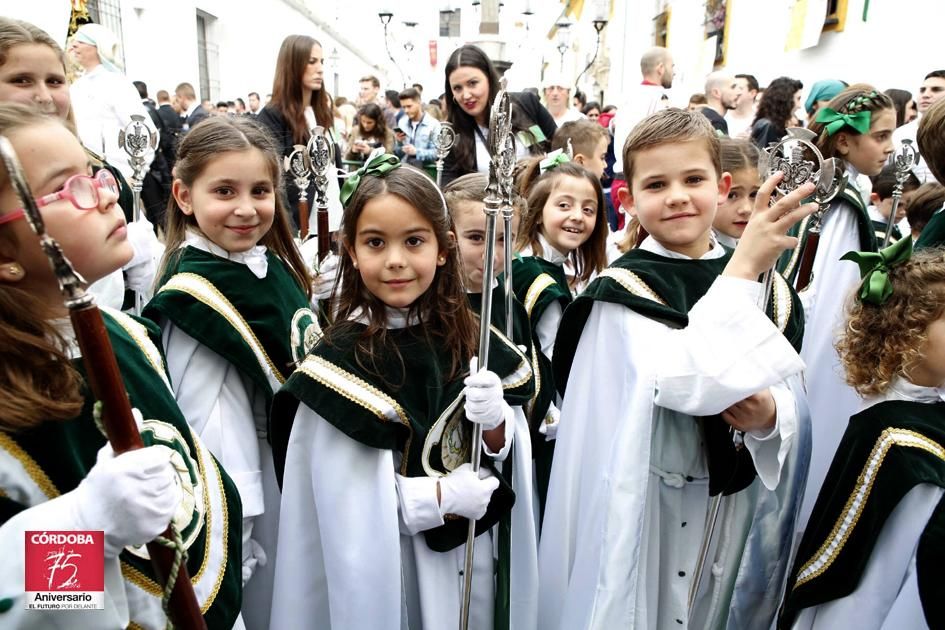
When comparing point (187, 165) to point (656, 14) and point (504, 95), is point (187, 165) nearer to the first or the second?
point (504, 95)

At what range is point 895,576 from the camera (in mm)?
1838

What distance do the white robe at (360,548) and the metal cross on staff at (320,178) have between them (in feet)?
4.17

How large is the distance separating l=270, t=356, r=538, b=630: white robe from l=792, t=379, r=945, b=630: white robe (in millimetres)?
937

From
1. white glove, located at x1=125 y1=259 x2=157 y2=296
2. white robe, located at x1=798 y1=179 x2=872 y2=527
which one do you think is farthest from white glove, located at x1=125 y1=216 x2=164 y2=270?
white robe, located at x1=798 y1=179 x2=872 y2=527

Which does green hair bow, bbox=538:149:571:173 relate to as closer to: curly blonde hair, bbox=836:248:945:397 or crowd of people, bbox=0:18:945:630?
crowd of people, bbox=0:18:945:630

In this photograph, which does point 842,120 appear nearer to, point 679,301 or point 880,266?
point 880,266

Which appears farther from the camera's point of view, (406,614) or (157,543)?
(406,614)

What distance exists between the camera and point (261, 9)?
26.6m

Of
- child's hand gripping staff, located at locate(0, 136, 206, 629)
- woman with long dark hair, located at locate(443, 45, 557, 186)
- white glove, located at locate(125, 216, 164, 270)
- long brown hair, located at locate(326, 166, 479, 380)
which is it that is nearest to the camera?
child's hand gripping staff, located at locate(0, 136, 206, 629)

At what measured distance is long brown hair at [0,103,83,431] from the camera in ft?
4.21

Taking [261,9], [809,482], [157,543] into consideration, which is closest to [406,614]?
[157,543]

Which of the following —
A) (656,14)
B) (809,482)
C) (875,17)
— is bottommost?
(809,482)

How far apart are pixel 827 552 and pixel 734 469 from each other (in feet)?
1.04

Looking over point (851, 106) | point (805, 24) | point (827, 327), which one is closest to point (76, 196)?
point (827, 327)
